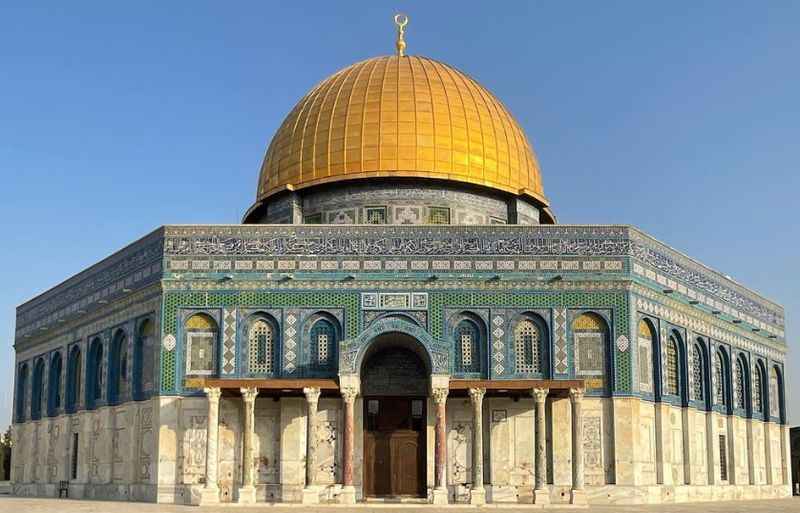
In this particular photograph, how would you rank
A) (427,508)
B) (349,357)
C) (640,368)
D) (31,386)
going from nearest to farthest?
(427,508), (349,357), (640,368), (31,386)

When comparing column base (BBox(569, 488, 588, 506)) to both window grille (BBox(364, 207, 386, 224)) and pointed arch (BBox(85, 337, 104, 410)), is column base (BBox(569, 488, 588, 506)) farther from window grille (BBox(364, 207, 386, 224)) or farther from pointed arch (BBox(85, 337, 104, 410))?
pointed arch (BBox(85, 337, 104, 410))

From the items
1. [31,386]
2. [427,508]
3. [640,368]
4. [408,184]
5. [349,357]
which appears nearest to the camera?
[427,508]

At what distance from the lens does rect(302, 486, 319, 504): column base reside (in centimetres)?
2564

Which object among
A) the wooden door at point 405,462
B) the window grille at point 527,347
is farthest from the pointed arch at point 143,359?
the window grille at point 527,347

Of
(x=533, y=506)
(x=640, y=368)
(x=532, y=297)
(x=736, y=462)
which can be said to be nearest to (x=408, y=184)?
(x=532, y=297)

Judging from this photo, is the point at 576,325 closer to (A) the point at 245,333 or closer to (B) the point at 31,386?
(A) the point at 245,333

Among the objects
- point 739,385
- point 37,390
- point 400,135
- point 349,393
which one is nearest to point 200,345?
point 349,393

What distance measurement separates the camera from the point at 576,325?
90.7ft

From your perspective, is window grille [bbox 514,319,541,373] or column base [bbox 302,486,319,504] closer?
column base [bbox 302,486,319,504]

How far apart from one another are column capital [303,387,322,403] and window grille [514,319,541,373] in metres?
5.16

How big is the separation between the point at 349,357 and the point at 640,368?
774 centimetres

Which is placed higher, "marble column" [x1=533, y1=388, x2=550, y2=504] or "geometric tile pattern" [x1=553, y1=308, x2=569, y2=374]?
"geometric tile pattern" [x1=553, y1=308, x2=569, y2=374]

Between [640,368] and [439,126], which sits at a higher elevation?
[439,126]

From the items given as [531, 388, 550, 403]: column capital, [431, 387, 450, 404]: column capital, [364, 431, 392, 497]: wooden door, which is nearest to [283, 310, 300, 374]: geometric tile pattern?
[364, 431, 392, 497]: wooden door
